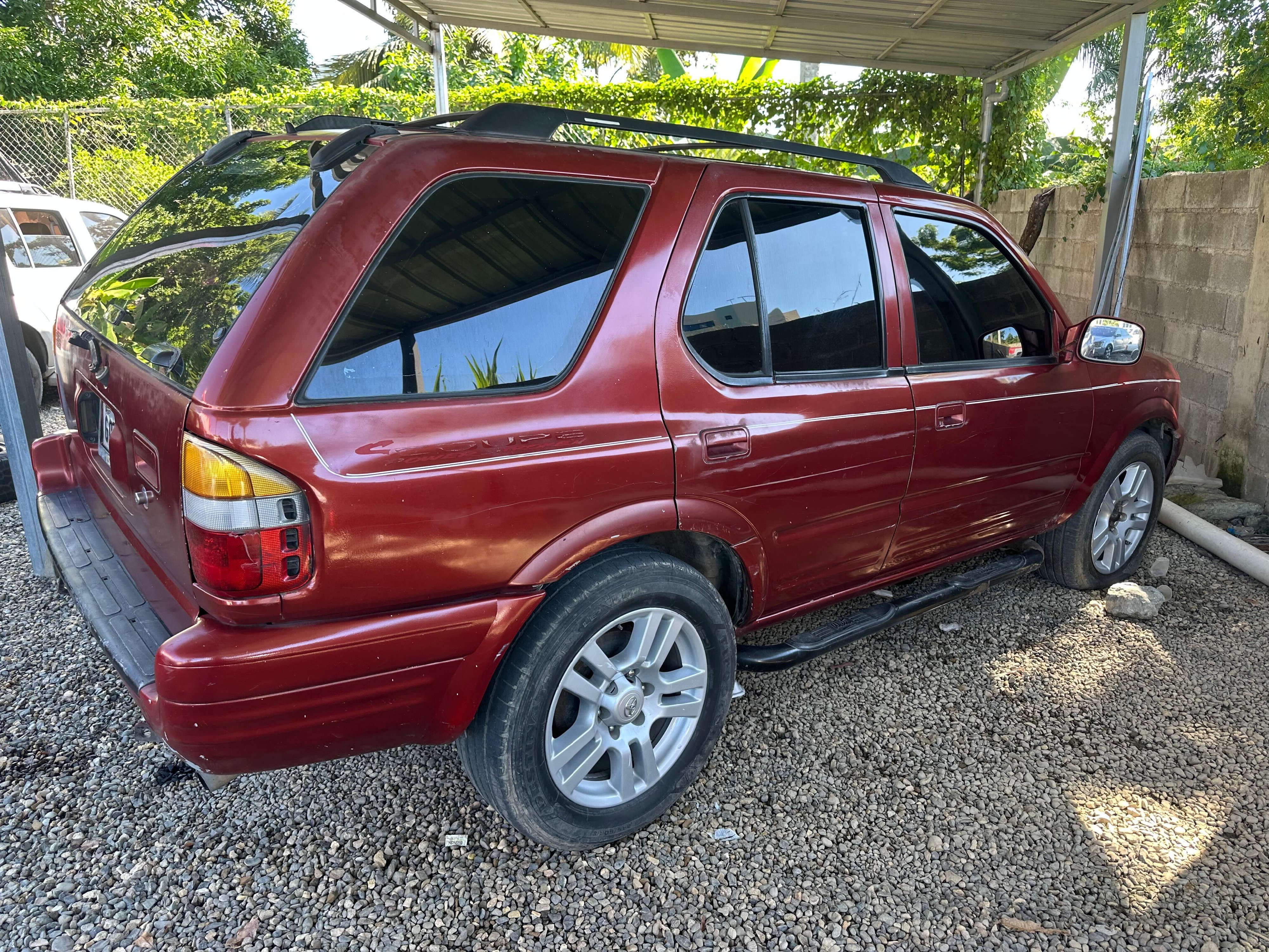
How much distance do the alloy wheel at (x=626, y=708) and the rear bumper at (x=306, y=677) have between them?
29 centimetres

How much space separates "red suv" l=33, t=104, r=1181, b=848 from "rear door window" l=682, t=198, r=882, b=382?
0.03 ft

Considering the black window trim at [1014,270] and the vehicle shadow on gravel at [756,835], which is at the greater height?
the black window trim at [1014,270]

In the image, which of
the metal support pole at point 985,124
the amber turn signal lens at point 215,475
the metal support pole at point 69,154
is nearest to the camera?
Answer: the amber turn signal lens at point 215,475

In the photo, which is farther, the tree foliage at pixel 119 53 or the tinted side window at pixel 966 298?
the tree foliage at pixel 119 53

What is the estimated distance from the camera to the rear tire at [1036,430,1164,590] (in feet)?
12.8

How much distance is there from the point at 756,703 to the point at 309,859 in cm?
158

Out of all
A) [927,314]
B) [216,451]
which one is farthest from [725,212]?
[216,451]

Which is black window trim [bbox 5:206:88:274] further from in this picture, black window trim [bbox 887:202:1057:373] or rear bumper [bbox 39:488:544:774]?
black window trim [bbox 887:202:1057:373]

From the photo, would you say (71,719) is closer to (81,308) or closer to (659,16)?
(81,308)

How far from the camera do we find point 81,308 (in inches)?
108

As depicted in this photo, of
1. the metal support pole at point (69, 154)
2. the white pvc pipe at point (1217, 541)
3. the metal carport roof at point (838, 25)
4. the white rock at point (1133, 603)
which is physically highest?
the metal carport roof at point (838, 25)

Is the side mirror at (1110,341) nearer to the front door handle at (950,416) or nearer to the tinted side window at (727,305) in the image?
the front door handle at (950,416)

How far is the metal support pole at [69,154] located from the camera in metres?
10.8

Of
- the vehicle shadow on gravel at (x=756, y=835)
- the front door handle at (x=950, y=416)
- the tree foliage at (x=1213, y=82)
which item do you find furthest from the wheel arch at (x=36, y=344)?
the tree foliage at (x=1213, y=82)
